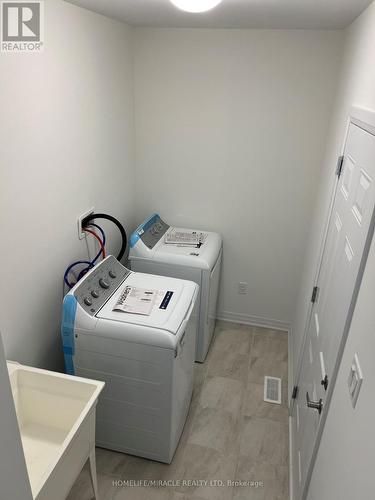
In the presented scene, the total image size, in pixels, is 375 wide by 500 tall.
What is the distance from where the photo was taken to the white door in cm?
131

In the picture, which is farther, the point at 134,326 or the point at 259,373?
the point at 259,373

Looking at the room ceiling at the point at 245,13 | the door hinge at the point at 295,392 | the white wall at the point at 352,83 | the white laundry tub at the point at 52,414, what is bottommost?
the door hinge at the point at 295,392

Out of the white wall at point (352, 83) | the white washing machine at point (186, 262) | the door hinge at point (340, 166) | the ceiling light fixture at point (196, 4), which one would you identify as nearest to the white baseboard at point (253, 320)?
the white washing machine at point (186, 262)

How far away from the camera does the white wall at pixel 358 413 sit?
3.19 feet

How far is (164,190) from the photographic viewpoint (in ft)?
10.3

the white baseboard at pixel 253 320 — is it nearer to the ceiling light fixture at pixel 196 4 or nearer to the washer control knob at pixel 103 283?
the washer control knob at pixel 103 283

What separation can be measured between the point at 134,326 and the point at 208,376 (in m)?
1.18

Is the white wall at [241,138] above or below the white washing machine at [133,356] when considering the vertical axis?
above

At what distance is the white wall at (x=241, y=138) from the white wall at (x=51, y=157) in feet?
1.36

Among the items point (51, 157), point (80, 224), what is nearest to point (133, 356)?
point (80, 224)

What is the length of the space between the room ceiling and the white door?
618mm

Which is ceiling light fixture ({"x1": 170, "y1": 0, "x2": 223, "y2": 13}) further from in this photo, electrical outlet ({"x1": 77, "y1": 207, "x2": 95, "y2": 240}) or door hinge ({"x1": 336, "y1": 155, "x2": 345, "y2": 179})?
electrical outlet ({"x1": 77, "y1": 207, "x2": 95, "y2": 240})

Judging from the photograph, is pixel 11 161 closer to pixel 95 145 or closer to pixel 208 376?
pixel 95 145

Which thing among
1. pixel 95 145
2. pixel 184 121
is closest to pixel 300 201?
pixel 184 121
